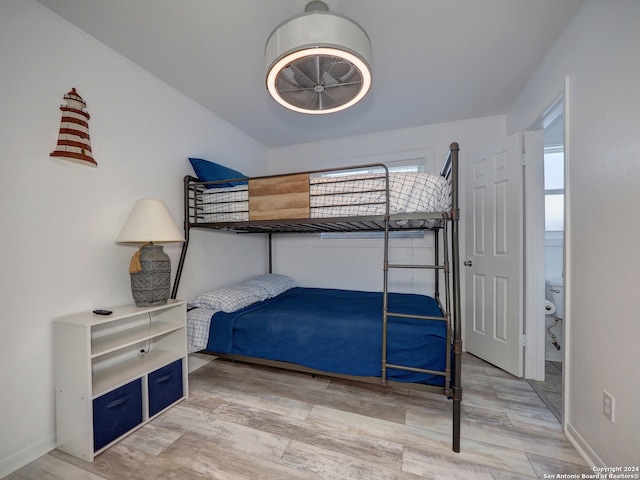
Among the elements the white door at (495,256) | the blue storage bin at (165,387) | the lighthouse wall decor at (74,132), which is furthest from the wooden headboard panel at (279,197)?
the white door at (495,256)

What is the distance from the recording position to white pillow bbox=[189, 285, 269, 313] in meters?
2.18

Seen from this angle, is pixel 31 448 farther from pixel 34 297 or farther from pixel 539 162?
pixel 539 162

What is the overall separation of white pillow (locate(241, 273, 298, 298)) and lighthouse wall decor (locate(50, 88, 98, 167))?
5.62 ft

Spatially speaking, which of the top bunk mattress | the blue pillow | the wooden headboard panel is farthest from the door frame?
the blue pillow

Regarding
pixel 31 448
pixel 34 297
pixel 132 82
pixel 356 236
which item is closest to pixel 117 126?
pixel 132 82

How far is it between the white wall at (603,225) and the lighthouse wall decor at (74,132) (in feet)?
9.34

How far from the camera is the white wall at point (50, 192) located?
1.32m

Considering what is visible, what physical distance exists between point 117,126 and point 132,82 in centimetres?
40

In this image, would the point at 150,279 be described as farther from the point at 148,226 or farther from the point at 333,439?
the point at 333,439

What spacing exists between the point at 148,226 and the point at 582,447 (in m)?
2.85

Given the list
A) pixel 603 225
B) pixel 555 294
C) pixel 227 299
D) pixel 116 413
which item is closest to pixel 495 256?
pixel 555 294

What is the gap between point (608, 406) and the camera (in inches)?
47.9

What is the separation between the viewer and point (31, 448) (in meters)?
1.37

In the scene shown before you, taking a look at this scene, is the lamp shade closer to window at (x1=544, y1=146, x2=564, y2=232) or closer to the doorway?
the doorway
